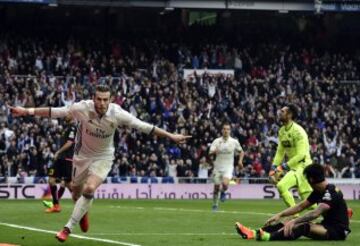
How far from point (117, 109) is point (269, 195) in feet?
90.0

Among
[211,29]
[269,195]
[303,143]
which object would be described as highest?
[211,29]

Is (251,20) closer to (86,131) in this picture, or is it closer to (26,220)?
(26,220)

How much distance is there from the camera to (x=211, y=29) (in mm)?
54125

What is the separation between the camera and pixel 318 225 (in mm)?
15172

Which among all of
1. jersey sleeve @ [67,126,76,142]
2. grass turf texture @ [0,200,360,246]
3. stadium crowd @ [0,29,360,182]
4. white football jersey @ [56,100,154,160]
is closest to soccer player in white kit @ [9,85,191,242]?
white football jersey @ [56,100,154,160]

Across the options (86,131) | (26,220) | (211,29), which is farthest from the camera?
(211,29)

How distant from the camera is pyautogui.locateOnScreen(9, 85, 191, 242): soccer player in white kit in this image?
14.6 m

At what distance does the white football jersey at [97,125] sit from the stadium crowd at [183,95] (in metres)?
24.6

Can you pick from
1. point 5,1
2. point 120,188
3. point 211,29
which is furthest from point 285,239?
point 211,29

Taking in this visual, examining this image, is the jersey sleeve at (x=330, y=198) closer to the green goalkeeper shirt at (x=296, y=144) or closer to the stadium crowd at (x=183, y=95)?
the green goalkeeper shirt at (x=296, y=144)

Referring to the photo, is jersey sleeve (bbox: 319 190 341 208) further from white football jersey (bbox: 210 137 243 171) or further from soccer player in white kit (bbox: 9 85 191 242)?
white football jersey (bbox: 210 137 243 171)

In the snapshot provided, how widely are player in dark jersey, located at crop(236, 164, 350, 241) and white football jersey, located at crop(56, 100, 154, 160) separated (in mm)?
2362

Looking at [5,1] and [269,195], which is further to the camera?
[5,1]

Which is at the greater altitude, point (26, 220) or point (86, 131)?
point (86, 131)
